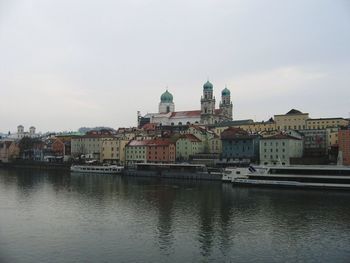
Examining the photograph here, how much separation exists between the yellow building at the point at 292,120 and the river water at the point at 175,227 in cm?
3008

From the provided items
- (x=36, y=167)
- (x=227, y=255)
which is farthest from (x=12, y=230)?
(x=36, y=167)

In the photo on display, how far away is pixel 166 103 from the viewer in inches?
3671

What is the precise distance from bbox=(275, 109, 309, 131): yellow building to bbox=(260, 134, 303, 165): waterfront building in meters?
11.5

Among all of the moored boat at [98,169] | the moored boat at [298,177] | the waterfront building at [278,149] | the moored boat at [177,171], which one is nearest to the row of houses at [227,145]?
the waterfront building at [278,149]

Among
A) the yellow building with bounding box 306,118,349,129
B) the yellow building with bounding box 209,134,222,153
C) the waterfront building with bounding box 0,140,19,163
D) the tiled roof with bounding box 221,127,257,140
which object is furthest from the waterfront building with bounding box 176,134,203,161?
the waterfront building with bounding box 0,140,19,163

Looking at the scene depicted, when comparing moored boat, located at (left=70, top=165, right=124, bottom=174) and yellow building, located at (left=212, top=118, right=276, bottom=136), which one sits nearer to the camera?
moored boat, located at (left=70, top=165, right=124, bottom=174)

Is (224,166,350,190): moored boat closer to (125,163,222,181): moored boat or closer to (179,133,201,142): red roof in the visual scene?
(125,163,222,181): moored boat

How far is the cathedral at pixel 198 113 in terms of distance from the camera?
8381 cm

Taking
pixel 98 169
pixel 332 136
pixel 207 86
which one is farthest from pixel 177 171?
pixel 207 86

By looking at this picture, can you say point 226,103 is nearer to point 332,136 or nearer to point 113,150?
point 113,150

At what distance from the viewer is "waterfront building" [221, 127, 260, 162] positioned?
2128 inches

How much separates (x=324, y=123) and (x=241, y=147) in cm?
1453

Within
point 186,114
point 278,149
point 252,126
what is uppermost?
point 186,114

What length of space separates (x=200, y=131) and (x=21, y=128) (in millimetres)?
86356
